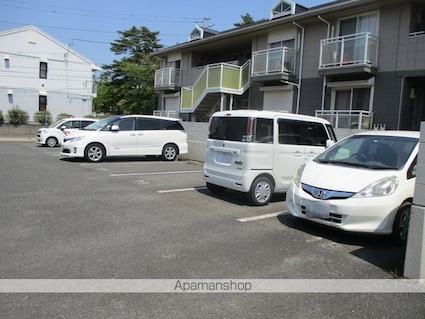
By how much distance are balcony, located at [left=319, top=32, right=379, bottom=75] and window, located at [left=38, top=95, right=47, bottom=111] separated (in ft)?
97.4

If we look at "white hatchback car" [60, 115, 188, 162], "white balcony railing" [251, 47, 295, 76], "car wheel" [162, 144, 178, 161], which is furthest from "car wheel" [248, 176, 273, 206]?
"white balcony railing" [251, 47, 295, 76]

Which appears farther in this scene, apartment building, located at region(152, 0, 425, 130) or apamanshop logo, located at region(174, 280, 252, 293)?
apartment building, located at region(152, 0, 425, 130)

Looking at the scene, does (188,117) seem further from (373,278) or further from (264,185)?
(373,278)

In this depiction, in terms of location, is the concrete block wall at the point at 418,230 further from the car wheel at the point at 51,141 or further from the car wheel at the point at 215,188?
the car wheel at the point at 51,141

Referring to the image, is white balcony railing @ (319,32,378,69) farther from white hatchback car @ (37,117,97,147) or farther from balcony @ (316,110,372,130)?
white hatchback car @ (37,117,97,147)

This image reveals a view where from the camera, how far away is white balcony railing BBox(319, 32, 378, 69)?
45.4 ft

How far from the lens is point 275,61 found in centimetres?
1712

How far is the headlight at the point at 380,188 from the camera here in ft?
16.3

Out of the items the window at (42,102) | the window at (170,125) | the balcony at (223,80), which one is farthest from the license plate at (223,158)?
the window at (42,102)

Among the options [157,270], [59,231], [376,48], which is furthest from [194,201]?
[376,48]

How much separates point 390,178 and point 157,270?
3347 millimetres

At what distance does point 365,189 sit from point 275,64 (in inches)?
514

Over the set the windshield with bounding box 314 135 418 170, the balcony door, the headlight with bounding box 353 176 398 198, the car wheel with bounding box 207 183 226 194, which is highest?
the balcony door

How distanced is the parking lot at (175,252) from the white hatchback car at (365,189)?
34 cm
